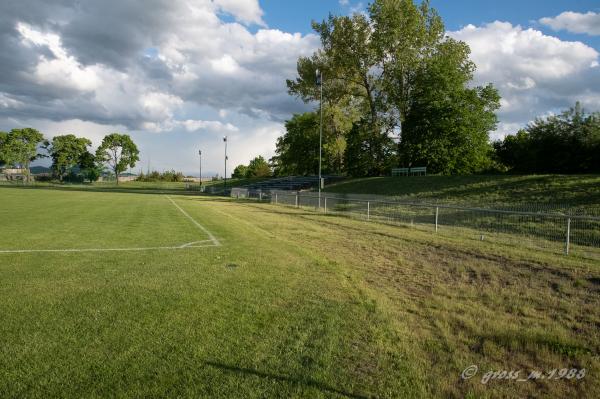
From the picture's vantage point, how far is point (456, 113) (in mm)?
38594

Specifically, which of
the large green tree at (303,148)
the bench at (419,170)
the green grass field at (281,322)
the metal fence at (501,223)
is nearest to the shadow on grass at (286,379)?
the green grass field at (281,322)

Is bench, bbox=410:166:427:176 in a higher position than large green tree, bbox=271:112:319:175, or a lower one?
lower

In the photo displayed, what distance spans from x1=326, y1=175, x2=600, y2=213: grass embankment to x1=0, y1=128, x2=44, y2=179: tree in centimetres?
7814

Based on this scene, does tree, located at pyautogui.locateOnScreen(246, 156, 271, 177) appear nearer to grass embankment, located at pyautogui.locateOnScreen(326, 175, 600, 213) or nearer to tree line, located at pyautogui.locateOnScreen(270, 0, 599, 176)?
tree line, located at pyautogui.locateOnScreen(270, 0, 599, 176)

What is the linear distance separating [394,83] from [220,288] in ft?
134

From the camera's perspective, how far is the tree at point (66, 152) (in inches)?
3467

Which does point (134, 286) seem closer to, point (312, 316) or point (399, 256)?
point (312, 316)

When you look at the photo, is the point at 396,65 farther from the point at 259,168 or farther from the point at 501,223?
the point at 259,168

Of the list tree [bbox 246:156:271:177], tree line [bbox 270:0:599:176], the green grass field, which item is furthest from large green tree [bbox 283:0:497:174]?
tree [bbox 246:156:271:177]

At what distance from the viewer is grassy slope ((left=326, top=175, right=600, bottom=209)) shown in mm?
19766

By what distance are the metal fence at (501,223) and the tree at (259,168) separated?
76.0 meters

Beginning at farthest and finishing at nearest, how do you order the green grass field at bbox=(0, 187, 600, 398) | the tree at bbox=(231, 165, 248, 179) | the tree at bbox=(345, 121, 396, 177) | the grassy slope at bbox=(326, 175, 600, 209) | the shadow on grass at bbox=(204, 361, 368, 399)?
the tree at bbox=(231, 165, 248, 179), the tree at bbox=(345, 121, 396, 177), the grassy slope at bbox=(326, 175, 600, 209), the green grass field at bbox=(0, 187, 600, 398), the shadow on grass at bbox=(204, 361, 368, 399)

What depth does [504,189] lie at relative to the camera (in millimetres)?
24281

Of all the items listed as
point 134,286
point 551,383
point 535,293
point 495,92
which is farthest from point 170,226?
point 495,92
